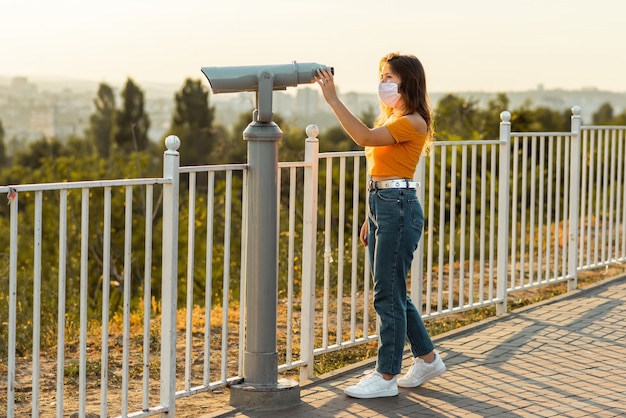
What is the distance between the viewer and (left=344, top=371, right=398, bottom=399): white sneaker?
229 inches

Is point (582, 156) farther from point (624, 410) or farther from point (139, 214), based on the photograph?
point (139, 214)

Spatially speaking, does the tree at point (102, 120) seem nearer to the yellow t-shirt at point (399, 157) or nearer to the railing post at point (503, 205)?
the railing post at point (503, 205)

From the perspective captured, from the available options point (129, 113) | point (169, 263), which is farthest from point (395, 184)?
point (129, 113)

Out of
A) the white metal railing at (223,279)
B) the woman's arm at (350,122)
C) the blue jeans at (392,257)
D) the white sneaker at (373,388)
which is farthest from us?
the white sneaker at (373,388)

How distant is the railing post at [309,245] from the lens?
6.09m

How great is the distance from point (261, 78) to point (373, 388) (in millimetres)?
1729

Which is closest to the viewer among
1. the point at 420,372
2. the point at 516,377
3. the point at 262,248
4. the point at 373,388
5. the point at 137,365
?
the point at 262,248

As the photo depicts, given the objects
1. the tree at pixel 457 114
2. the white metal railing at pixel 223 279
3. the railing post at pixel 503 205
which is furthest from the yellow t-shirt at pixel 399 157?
the tree at pixel 457 114

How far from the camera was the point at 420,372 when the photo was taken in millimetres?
6055

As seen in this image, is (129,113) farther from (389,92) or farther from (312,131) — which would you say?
(389,92)

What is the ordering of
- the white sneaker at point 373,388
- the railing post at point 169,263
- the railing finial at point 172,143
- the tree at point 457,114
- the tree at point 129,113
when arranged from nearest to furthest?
1. the railing finial at point 172,143
2. the railing post at point 169,263
3. the white sneaker at point 373,388
4. the tree at point 457,114
5. the tree at point 129,113

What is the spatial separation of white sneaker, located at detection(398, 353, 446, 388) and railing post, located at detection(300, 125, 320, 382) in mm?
594

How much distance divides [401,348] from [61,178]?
3737 cm

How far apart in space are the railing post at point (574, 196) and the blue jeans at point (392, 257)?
12.9ft
